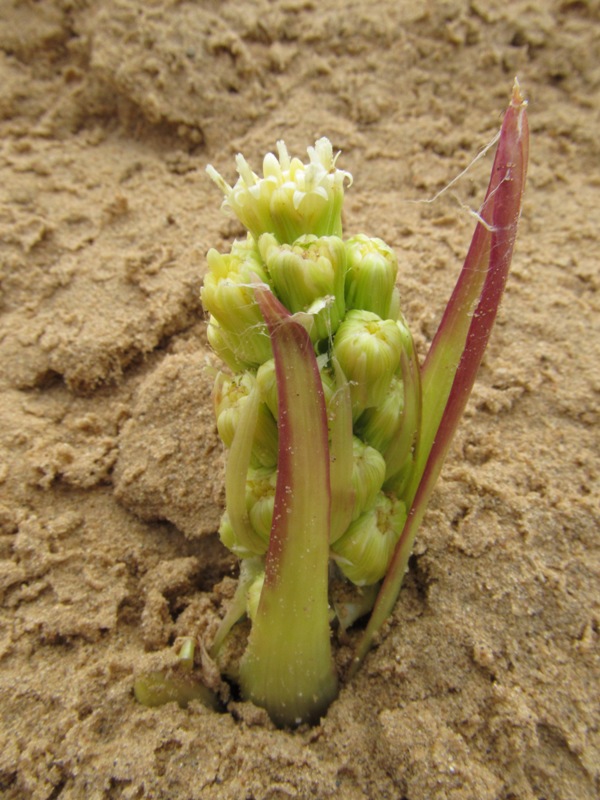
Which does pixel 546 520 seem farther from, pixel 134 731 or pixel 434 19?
pixel 434 19

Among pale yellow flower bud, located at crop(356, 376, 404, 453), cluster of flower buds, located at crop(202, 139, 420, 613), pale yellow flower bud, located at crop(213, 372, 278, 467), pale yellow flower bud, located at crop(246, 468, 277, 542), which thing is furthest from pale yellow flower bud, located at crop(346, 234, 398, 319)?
pale yellow flower bud, located at crop(246, 468, 277, 542)

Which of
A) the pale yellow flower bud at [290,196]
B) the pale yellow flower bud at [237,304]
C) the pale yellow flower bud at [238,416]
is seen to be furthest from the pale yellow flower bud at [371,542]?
the pale yellow flower bud at [290,196]

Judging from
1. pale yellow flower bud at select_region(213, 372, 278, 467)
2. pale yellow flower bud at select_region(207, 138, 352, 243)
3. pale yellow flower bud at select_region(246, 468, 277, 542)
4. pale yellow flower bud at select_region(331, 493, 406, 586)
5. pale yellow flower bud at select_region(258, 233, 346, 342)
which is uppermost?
pale yellow flower bud at select_region(207, 138, 352, 243)

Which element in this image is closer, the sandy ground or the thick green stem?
the thick green stem

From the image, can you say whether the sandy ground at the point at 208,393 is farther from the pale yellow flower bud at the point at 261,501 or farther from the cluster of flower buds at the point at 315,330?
the pale yellow flower bud at the point at 261,501

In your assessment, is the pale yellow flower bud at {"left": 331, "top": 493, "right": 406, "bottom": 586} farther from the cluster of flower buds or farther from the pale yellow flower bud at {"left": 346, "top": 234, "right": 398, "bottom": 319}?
the pale yellow flower bud at {"left": 346, "top": 234, "right": 398, "bottom": 319}

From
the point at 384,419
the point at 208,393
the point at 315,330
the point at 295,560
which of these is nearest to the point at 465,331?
the point at 384,419

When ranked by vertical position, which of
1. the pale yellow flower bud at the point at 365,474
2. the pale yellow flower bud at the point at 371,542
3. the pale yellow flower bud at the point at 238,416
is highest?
the pale yellow flower bud at the point at 238,416

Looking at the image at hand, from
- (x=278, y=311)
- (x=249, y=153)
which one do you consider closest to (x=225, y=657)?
(x=278, y=311)
